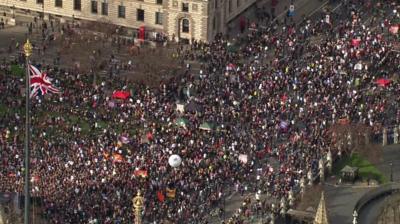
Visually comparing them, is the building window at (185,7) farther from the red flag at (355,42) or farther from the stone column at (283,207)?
the stone column at (283,207)

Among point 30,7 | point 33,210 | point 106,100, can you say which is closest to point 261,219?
point 33,210

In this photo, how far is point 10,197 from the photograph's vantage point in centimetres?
10412

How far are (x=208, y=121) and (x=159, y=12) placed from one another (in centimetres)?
3130

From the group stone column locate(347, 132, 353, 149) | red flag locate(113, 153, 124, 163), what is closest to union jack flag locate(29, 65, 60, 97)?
red flag locate(113, 153, 124, 163)

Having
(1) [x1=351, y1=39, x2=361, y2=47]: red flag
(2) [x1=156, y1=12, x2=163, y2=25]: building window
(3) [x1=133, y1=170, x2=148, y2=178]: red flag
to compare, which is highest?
(2) [x1=156, y1=12, x2=163, y2=25]: building window

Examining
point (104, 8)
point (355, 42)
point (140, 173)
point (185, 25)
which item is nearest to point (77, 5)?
point (104, 8)

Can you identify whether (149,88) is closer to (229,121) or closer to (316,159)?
(229,121)

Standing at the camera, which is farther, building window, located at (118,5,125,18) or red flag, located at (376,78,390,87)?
building window, located at (118,5,125,18)

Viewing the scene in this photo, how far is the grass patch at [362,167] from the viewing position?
11812 centimetres

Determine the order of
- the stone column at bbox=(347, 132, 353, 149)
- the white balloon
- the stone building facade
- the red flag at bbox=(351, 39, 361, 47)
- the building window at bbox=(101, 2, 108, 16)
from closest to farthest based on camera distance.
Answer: the white balloon < the stone column at bbox=(347, 132, 353, 149) < the red flag at bbox=(351, 39, 361, 47) < the stone building facade < the building window at bbox=(101, 2, 108, 16)

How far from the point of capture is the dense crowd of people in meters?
108

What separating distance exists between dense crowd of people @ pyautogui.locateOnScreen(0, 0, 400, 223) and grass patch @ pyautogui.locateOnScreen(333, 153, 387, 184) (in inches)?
60.7

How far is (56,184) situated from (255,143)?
21.0m

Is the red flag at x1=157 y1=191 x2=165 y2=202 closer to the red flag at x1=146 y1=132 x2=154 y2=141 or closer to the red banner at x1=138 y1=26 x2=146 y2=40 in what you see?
the red flag at x1=146 y1=132 x2=154 y2=141
